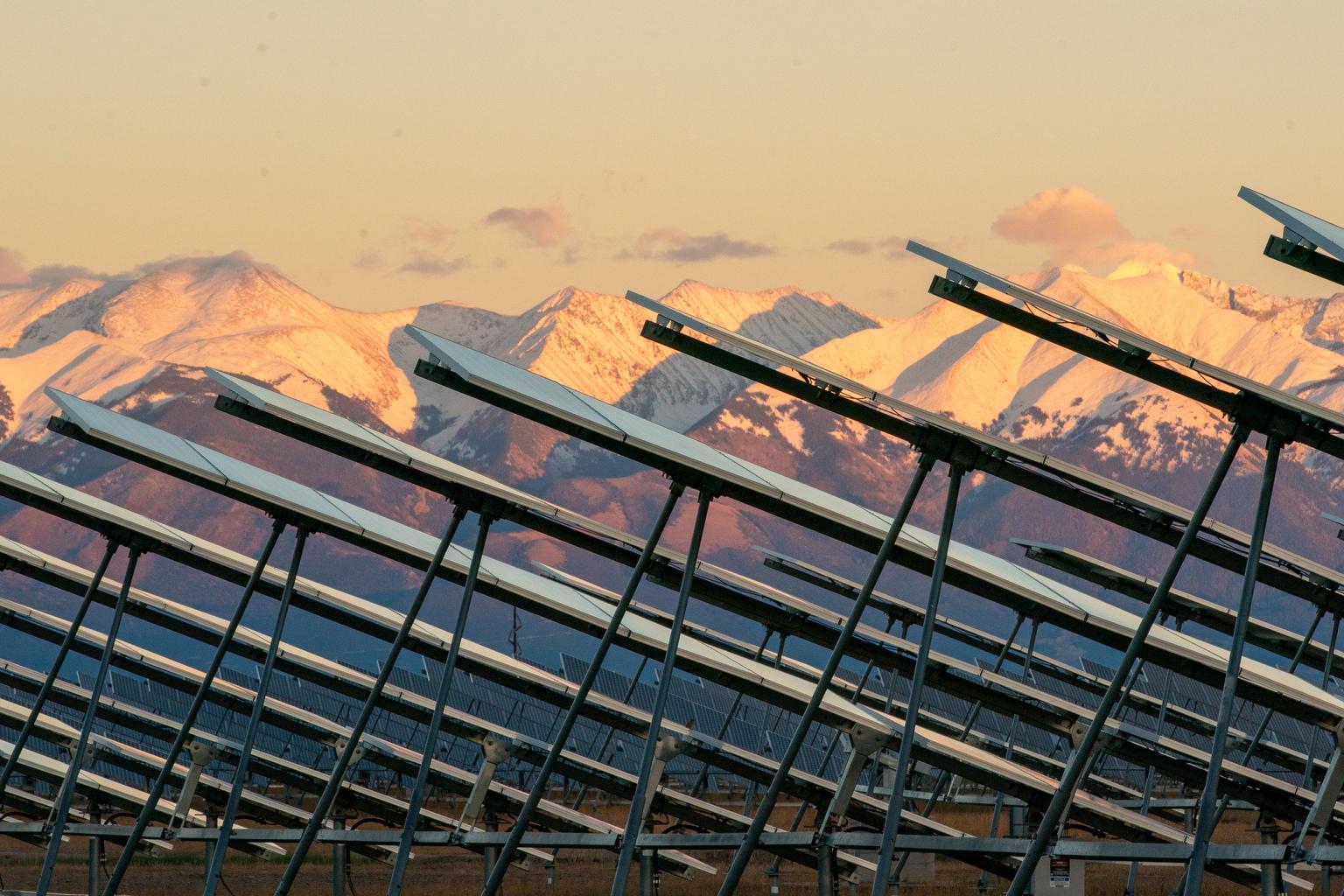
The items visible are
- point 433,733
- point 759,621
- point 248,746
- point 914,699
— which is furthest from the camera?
point 759,621

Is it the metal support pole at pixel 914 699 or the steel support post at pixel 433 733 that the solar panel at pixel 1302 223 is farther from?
the steel support post at pixel 433 733

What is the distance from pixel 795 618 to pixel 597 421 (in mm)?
9353

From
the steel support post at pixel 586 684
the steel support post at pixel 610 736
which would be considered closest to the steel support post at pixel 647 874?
the steel support post at pixel 610 736

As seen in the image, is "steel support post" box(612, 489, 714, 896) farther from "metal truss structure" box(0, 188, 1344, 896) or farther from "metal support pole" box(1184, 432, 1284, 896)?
"metal support pole" box(1184, 432, 1284, 896)

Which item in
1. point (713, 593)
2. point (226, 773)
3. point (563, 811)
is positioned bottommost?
point (226, 773)

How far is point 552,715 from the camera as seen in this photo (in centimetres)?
7550

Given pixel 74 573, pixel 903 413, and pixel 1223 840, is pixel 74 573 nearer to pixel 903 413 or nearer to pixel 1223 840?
pixel 903 413

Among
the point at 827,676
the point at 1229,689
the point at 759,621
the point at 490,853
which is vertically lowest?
the point at 490,853

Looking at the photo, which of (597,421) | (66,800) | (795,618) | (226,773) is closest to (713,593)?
(795,618)

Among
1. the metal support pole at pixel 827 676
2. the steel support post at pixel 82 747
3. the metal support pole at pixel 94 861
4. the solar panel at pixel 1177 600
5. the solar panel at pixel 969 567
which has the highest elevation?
the solar panel at pixel 1177 600

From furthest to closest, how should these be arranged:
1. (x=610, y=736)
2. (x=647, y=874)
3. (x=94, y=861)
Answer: (x=610, y=736) < (x=94, y=861) < (x=647, y=874)

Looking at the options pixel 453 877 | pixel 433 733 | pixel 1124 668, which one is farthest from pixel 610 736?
pixel 1124 668

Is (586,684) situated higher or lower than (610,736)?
higher

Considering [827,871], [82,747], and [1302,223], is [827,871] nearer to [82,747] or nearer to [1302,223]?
[82,747]
